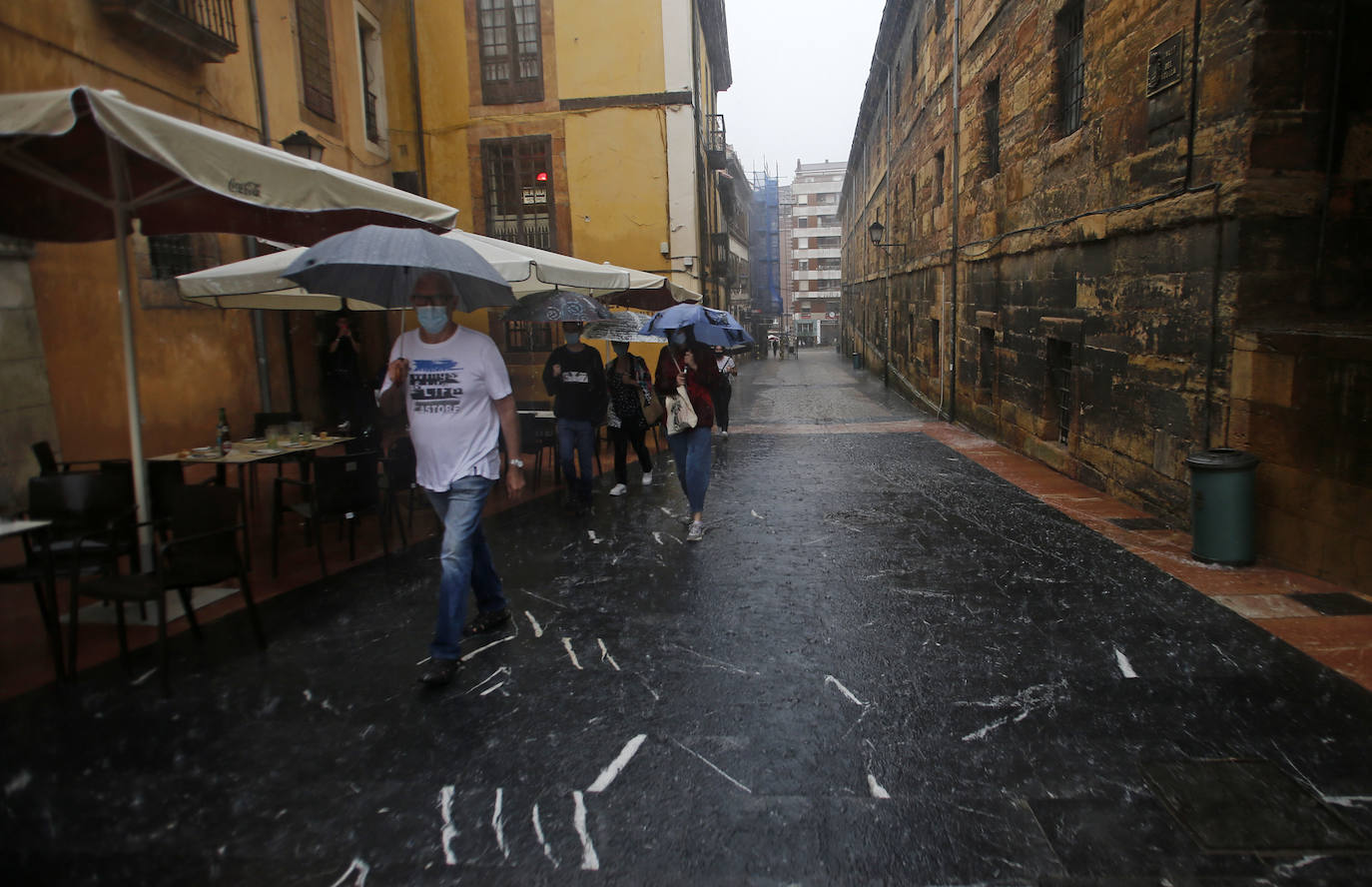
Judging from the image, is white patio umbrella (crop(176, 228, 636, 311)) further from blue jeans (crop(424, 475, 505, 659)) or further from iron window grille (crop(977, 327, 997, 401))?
iron window grille (crop(977, 327, 997, 401))

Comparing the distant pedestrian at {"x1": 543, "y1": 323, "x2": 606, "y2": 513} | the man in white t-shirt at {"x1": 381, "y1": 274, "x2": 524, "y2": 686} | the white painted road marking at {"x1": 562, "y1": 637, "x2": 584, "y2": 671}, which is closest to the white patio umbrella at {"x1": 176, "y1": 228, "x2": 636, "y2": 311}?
the distant pedestrian at {"x1": 543, "y1": 323, "x2": 606, "y2": 513}

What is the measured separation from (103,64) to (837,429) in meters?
10.9

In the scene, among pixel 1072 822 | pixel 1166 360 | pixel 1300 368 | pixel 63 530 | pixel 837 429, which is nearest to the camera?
pixel 1072 822

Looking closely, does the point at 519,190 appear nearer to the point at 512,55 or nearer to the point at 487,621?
the point at 512,55

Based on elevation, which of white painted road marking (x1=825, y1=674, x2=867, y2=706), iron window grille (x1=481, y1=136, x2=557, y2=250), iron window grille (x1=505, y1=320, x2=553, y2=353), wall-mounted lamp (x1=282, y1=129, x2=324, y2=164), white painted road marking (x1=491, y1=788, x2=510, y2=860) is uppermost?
iron window grille (x1=481, y1=136, x2=557, y2=250)

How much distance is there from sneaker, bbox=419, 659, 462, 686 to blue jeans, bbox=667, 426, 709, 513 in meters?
3.14

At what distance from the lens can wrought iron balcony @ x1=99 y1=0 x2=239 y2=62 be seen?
8258mm

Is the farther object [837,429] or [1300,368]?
[837,429]

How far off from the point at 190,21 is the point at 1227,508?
1094cm

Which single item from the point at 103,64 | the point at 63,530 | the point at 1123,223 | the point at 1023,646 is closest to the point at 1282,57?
the point at 1123,223

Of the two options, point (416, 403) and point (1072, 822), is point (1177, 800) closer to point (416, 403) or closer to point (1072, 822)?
point (1072, 822)

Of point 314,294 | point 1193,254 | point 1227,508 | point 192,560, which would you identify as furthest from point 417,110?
point 1227,508

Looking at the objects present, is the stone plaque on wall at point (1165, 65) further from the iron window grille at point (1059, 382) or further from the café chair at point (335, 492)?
the café chair at point (335, 492)

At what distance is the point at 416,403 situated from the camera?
168 inches
